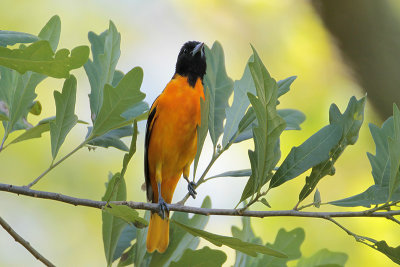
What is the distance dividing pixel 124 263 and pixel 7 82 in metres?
0.98

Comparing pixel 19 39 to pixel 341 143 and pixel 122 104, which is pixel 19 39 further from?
pixel 341 143

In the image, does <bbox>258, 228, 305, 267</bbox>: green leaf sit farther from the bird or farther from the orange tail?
the bird

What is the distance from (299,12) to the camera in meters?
6.12

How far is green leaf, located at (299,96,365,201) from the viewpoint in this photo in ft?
6.31

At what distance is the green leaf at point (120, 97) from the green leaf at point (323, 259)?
1.19 m

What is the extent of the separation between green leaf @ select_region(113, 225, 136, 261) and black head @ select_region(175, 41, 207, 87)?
1669 mm

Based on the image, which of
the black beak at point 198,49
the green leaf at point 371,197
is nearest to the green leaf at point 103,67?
the green leaf at point 371,197

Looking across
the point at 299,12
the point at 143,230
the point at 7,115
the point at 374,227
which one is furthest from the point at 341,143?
the point at 299,12

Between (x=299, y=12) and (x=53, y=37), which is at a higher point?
(x=299, y=12)

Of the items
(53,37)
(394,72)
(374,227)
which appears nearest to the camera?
(53,37)

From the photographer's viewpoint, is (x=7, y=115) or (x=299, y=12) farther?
(x=299, y=12)

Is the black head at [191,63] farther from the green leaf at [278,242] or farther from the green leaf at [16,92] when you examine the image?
the green leaf at [16,92]

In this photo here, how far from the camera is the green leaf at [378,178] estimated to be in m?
1.90

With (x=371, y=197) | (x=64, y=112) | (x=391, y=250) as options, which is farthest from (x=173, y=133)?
(x=391, y=250)
